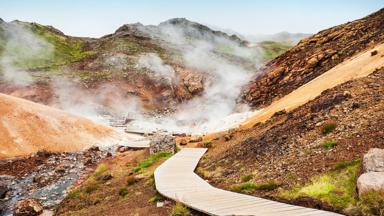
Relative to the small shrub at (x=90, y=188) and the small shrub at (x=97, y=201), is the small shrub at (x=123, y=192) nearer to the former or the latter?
the small shrub at (x=97, y=201)

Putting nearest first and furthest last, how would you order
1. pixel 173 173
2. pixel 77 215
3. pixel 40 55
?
pixel 77 215, pixel 173 173, pixel 40 55

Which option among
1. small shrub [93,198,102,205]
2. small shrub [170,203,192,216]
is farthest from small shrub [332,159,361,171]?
small shrub [93,198,102,205]

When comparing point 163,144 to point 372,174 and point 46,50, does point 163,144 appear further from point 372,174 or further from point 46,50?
point 46,50

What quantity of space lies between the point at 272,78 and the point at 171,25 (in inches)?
2831

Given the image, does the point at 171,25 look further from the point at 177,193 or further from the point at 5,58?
the point at 177,193

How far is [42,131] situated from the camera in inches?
1324

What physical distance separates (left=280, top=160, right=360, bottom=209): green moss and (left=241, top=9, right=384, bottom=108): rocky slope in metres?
29.2

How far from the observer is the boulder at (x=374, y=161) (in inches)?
360

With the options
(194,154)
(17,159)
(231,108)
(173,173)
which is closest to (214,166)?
(173,173)

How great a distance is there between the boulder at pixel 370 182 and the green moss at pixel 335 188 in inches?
14.9

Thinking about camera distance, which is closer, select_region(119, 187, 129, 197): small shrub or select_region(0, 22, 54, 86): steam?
select_region(119, 187, 129, 197): small shrub

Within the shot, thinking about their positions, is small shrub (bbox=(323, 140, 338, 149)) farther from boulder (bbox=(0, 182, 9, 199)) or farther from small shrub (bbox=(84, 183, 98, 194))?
boulder (bbox=(0, 182, 9, 199))

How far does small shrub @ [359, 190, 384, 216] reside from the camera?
312 inches

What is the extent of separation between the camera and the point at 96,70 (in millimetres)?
71500
